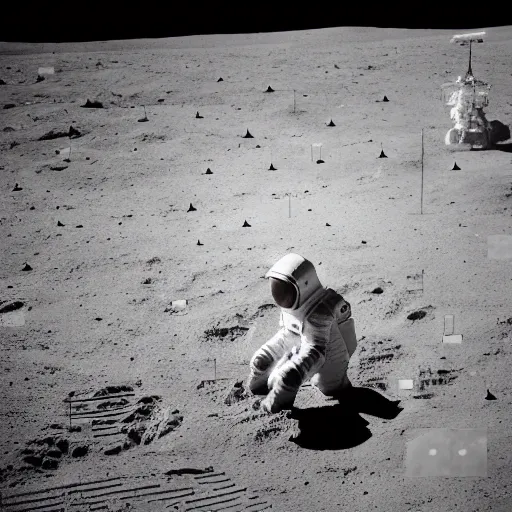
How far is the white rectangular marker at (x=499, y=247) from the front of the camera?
620 centimetres

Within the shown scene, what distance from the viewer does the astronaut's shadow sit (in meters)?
4.43

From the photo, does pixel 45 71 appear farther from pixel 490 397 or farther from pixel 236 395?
pixel 490 397

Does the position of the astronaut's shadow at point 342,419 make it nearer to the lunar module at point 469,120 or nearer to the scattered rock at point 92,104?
the lunar module at point 469,120

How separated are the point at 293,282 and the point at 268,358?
510 millimetres

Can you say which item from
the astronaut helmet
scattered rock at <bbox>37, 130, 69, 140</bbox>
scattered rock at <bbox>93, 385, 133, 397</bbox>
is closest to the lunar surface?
scattered rock at <bbox>93, 385, 133, 397</bbox>

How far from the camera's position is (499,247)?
632cm

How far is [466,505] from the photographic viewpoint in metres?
3.91

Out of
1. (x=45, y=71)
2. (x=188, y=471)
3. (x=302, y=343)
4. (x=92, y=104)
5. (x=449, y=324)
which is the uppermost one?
(x=45, y=71)

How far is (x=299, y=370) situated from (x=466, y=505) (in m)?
1.13

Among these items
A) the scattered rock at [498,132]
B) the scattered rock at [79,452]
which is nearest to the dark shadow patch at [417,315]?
the scattered rock at [79,452]

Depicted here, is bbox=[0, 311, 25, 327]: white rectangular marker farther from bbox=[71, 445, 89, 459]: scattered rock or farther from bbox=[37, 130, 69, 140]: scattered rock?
bbox=[37, 130, 69, 140]: scattered rock

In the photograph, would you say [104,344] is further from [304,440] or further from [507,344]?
[507,344]

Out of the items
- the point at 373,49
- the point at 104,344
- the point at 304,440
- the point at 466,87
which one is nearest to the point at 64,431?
the point at 104,344

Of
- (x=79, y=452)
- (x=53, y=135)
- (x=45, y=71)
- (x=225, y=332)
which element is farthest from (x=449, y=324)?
(x=45, y=71)
